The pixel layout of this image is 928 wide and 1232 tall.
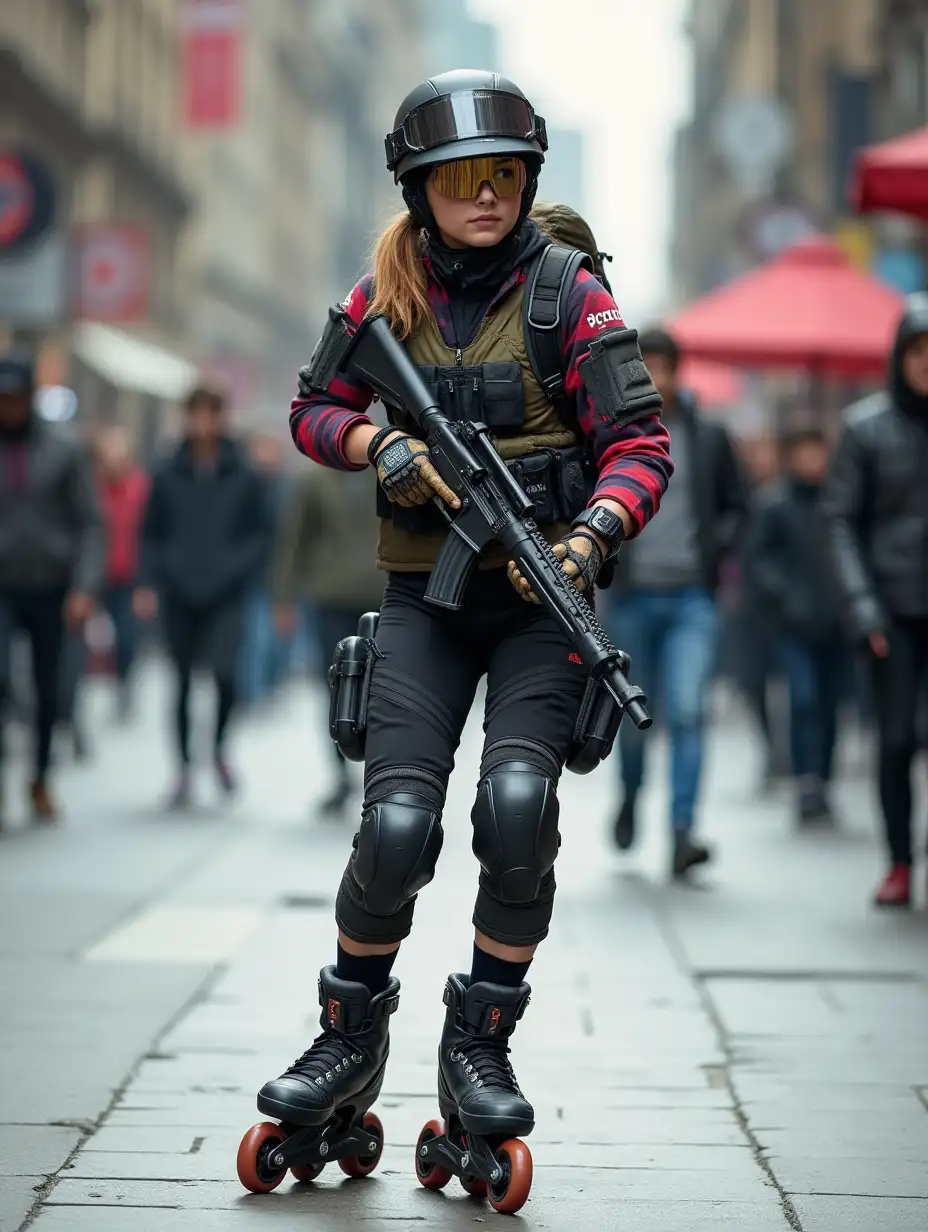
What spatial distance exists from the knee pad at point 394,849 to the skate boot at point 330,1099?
0.19 m

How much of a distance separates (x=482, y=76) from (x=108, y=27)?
125 ft

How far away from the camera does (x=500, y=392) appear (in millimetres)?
4141

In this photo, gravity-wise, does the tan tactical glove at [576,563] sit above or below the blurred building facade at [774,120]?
below

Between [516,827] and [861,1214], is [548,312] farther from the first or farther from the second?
[861,1214]

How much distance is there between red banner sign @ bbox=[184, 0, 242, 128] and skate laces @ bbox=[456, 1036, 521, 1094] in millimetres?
40207

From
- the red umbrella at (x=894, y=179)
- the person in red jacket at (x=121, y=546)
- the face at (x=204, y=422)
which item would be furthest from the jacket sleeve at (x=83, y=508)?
the person in red jacket at (x=121, y=546)

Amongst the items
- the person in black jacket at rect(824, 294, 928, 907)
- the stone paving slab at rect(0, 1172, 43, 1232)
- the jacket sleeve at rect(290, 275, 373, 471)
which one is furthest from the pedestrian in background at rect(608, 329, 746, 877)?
the stone paving slab at rect(0, 1172, 43, 1232)

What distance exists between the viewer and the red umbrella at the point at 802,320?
13.9 m

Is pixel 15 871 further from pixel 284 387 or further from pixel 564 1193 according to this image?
pixel 284 387

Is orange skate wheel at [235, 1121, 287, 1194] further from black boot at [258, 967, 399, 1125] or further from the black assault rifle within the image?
the black assault rifle

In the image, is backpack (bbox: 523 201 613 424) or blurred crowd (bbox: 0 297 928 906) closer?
backpack (bbox: 523 201 613 424)

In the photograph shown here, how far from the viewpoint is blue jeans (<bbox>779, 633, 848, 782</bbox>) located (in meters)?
10.6

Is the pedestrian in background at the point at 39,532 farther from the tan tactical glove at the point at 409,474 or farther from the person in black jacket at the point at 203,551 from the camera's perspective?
the tan tactical glove at the point at 409,474

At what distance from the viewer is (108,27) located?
4062 centimetres
